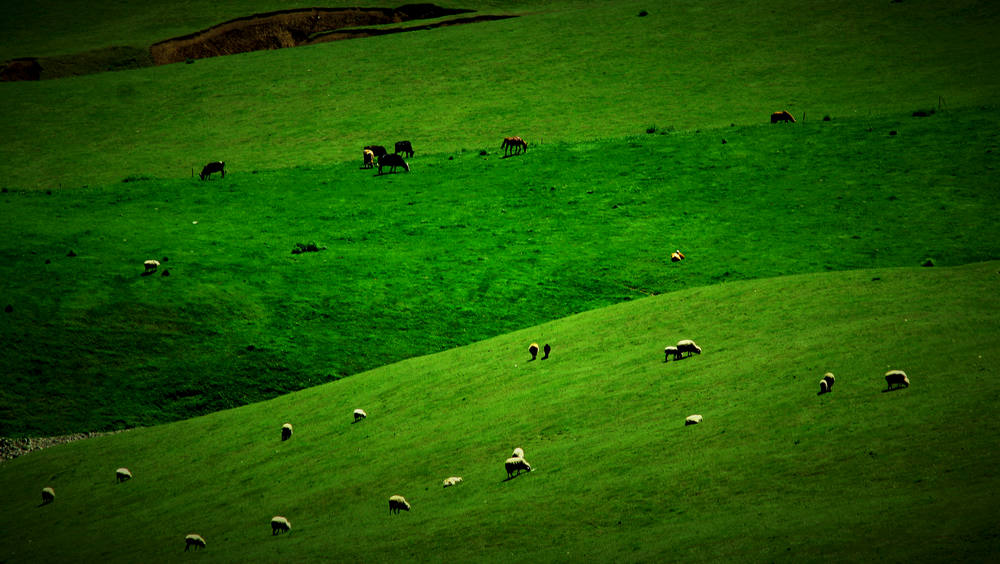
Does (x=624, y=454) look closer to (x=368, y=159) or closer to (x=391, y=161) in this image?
(x=391, y=161)

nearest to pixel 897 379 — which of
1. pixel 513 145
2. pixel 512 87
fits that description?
pixel 513 145

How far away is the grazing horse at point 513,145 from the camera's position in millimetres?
55719

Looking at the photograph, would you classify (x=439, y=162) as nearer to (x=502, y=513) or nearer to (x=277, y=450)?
(x=277, y=450)

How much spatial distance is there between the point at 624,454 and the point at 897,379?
5441 millimetres

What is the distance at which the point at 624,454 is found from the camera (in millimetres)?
15844

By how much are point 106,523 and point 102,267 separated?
73.2 feet

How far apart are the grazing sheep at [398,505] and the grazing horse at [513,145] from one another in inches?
1646

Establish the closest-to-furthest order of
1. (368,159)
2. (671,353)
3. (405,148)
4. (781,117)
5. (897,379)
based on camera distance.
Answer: (897,379), (671,353), (781,117), (368,159), (405,148)

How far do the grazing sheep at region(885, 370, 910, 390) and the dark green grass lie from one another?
63.8 ft

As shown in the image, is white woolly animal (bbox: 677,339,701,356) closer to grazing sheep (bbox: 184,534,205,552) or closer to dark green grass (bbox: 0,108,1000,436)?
grazing sheep (bbox: 184,534,205,552)

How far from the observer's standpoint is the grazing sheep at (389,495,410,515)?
15.7 meters

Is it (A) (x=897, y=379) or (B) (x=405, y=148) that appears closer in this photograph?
(A) (x=897, y=379)

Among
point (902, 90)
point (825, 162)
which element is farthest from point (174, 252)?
point (902, 90)

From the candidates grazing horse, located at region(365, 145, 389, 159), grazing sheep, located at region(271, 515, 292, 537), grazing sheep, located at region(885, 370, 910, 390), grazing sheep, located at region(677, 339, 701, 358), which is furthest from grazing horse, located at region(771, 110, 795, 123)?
grazing sheep, located at region(271, 515, 292, 537)
